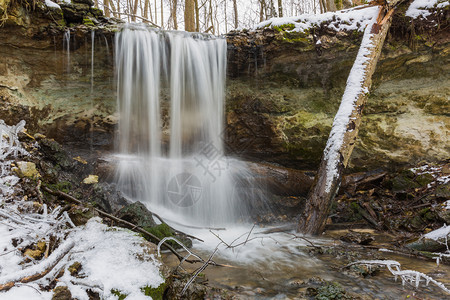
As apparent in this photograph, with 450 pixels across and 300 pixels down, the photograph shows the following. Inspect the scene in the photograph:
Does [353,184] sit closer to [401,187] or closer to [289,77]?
[401,187]

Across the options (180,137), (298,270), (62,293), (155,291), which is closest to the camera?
(62,293)

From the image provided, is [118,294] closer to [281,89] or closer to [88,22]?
[88,22]

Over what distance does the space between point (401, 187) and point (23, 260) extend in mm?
6174

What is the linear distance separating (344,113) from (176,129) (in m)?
3.93

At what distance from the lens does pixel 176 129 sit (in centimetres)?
659

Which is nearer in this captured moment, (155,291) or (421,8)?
(155,291)

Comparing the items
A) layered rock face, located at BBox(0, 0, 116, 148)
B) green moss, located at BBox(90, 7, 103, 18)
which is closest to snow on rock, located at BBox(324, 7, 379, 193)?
layered rock face, located at BBox(0, 0, 116, 148)

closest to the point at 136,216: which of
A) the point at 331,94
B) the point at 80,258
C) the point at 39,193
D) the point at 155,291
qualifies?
the point at 39,193

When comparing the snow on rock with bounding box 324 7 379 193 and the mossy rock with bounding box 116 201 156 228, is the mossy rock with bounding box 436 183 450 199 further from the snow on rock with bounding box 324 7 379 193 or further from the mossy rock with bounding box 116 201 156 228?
the mossy rock with bounding box 116 201 156 228

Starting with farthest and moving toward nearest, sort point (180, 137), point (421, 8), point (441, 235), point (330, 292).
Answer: point (180, 137)
point (421, 8)
point (441, 235)
point (330, 292)

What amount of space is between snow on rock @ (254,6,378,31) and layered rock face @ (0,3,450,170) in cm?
17

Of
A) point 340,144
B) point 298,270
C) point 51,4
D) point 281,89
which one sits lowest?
point 298,270

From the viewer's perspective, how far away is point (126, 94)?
615 cm

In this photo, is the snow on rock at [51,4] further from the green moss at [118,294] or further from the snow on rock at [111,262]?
the green moss at [118,294]
